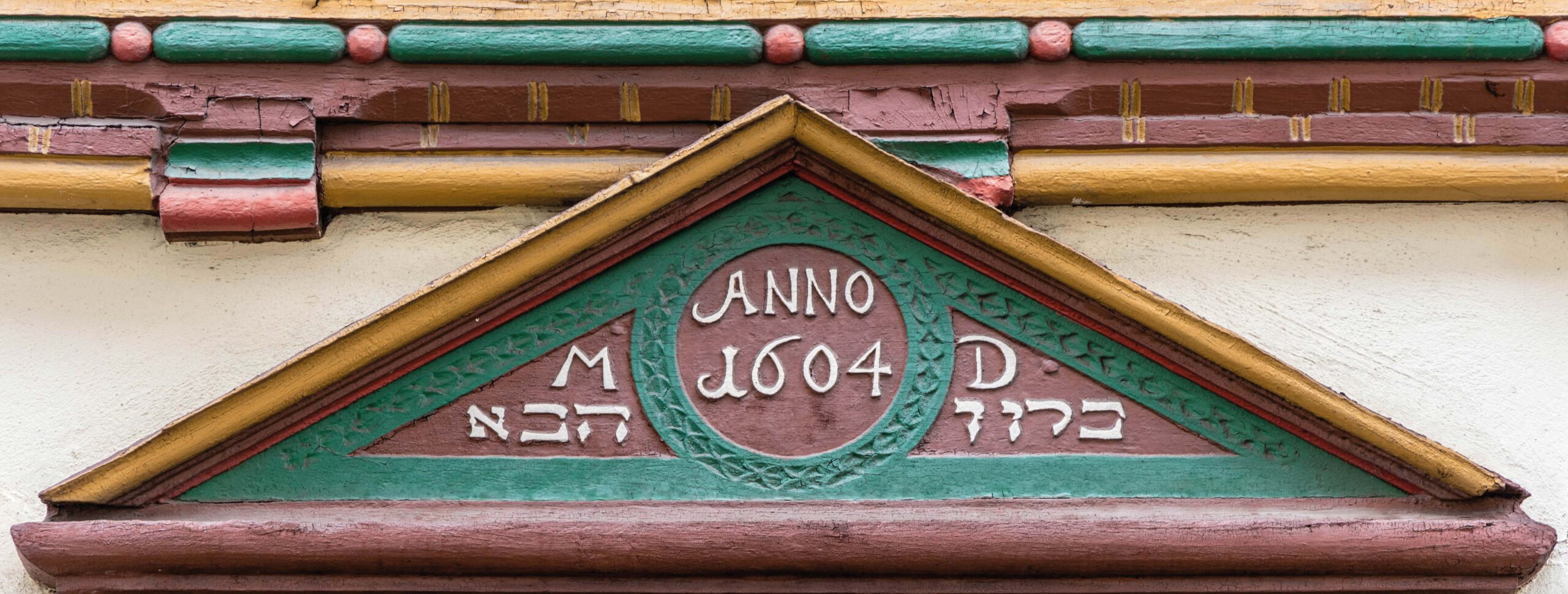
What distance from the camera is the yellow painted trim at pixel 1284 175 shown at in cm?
272

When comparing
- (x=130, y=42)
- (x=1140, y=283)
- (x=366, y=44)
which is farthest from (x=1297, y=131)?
(x=130, y=42)

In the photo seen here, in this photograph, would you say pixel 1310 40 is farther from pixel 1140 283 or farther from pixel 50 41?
pixel 50 41

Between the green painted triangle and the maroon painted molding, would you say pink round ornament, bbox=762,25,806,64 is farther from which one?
the maroon painted molding

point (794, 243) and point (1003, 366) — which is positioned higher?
point (794, 243)

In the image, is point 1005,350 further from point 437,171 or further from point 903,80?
point 437,171

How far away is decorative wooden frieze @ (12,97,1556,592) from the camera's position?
2.40 meters

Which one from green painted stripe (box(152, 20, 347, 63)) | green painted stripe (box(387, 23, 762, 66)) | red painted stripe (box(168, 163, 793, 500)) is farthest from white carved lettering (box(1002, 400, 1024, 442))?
green painted stripe (box(152, 20, 347, 63))

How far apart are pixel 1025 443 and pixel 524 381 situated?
75 centimetres

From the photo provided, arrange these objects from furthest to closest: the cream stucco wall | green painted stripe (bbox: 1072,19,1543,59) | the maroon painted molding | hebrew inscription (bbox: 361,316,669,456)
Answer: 1. green painted stripe (bbox: 1072,19,1543,59)
2. the cream stucco wall
3. hebrew inscription (bbox: 361,316,669,456)
4. the maroon painted molding

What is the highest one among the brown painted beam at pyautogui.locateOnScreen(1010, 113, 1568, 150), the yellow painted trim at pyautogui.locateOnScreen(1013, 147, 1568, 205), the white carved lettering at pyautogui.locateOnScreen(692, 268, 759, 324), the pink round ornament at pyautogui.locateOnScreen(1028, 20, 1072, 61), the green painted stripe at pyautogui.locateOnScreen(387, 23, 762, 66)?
the green painted stripe at pyautogui.locateOnScreen(387, 23, 762, 66)

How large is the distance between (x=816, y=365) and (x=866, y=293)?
14cm

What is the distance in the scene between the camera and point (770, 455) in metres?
2.50

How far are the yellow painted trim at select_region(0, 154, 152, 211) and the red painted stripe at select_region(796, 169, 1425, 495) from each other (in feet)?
3.44

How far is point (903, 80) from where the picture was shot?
275cm
